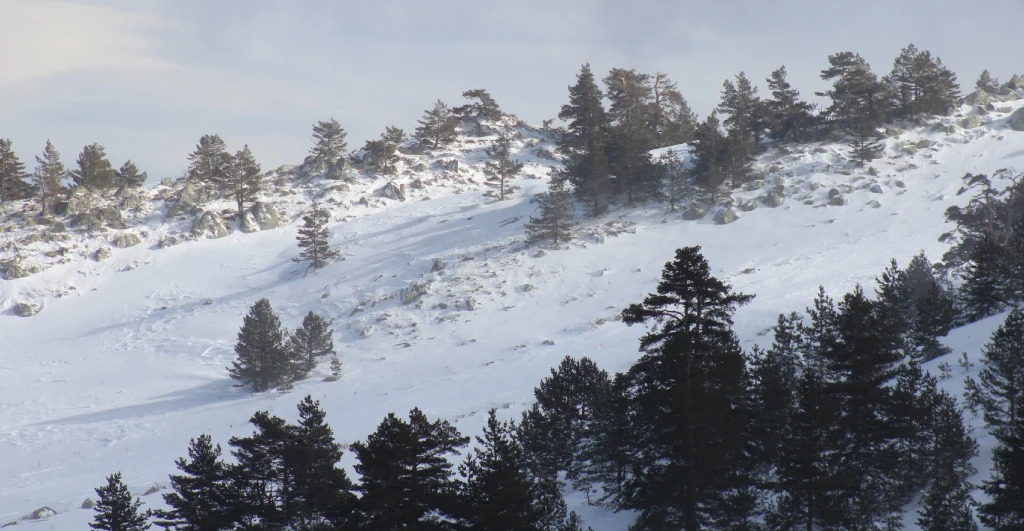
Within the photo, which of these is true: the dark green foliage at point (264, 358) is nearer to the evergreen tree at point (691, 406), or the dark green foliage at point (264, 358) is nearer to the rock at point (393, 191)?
the evergreen tree at point (691, 406)

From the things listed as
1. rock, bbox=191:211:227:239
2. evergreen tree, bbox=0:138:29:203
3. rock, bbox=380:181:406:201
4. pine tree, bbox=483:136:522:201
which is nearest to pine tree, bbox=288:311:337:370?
rock, bbox=191:211:227:239

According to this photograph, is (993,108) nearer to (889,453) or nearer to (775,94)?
(775,94)

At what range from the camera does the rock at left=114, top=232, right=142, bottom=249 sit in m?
62.8

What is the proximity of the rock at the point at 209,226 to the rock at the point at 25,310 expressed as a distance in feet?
50.9

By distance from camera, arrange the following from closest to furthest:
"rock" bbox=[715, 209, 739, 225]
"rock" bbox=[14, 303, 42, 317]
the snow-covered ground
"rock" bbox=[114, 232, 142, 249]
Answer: the snow-covered ground → "rock" bbox=[14, 303, 42, 317] → "rock" bbox=[715, 209, 739, 225] → "rock" bbox=[114, 232, 142, 249]

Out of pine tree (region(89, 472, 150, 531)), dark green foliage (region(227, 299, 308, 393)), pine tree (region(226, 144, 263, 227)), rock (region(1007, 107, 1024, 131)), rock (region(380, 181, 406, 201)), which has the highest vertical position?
pine tree (region(226, 144, 263, 227))

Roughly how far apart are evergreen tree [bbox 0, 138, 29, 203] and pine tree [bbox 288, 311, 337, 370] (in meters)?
50.9

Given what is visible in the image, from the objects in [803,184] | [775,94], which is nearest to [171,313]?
[803,184]

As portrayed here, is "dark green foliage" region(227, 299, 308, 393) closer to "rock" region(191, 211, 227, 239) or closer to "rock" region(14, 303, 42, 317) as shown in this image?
"rock" region(14, 303, 42, 317)

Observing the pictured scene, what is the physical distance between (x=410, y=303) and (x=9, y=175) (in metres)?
53.5

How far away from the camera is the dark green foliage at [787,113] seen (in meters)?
68.3

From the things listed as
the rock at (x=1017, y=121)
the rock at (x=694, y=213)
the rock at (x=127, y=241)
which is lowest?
the rock at (x=694, y=213)

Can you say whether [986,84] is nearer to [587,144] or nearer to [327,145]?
[587,144]

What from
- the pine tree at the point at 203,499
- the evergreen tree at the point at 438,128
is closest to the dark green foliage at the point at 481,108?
the evergreen tree at the point at 438,128
